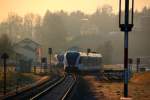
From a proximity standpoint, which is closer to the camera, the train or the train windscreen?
the train windscreen

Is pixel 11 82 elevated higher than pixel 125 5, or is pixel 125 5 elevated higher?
pixel 125 5

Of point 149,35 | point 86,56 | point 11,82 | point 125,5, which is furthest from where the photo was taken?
point 149,35

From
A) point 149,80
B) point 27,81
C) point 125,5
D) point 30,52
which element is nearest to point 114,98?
point 125,5

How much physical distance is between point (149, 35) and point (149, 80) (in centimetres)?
14554

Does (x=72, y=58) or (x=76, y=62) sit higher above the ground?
(x=72, y=58)

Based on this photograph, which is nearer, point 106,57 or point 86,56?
point 86,56

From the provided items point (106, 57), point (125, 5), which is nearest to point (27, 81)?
point (125, 5)

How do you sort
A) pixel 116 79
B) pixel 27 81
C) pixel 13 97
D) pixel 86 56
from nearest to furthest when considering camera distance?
pixel 13 97 → pixel 27 81 → pixel 116 79 → pixel 86 56

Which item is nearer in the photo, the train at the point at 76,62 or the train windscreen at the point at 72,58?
the train windscreen at the point at 72,58

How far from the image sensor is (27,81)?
58031 mm

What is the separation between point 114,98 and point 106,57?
11176 cm

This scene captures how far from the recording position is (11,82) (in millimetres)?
54062

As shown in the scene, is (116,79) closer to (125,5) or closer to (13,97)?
(13,97)

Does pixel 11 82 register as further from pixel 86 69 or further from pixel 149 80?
pixel 86 69
